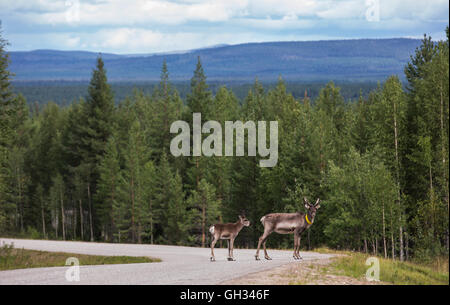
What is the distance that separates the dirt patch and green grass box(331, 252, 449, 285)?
49 cm

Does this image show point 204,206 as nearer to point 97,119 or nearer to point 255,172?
point 255,172

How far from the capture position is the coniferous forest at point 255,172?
124 feet

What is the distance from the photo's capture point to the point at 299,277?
48.5 feet

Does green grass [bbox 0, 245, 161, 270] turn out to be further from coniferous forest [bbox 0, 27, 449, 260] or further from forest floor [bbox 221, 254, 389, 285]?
coniferous forest [bbox 0, 27, 449, 260]

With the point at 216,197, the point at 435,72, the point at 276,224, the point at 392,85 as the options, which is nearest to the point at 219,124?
the point at 216,197

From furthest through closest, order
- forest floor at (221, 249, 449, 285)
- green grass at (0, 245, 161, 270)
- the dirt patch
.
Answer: green grass at (0, 245, 161, 270), forest floor at (221, 249, 449, 285), the dirt patch

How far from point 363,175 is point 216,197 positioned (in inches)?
898

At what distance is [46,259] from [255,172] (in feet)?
92.2

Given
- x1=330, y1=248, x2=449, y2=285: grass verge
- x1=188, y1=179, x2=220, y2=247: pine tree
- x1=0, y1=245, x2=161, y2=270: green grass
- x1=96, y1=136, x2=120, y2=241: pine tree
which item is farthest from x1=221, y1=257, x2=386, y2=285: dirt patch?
x1=96, y1=136, x2=120, y2=241: pine tree

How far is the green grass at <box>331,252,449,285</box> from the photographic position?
1518 cm

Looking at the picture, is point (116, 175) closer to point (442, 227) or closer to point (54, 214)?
point (54, 214)

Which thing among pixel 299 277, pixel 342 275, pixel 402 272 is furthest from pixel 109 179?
pixel 299 277

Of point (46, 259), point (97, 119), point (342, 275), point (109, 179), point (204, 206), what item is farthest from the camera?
point (97, 119)

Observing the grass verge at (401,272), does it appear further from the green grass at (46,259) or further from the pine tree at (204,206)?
the pine tree at (204,206)
